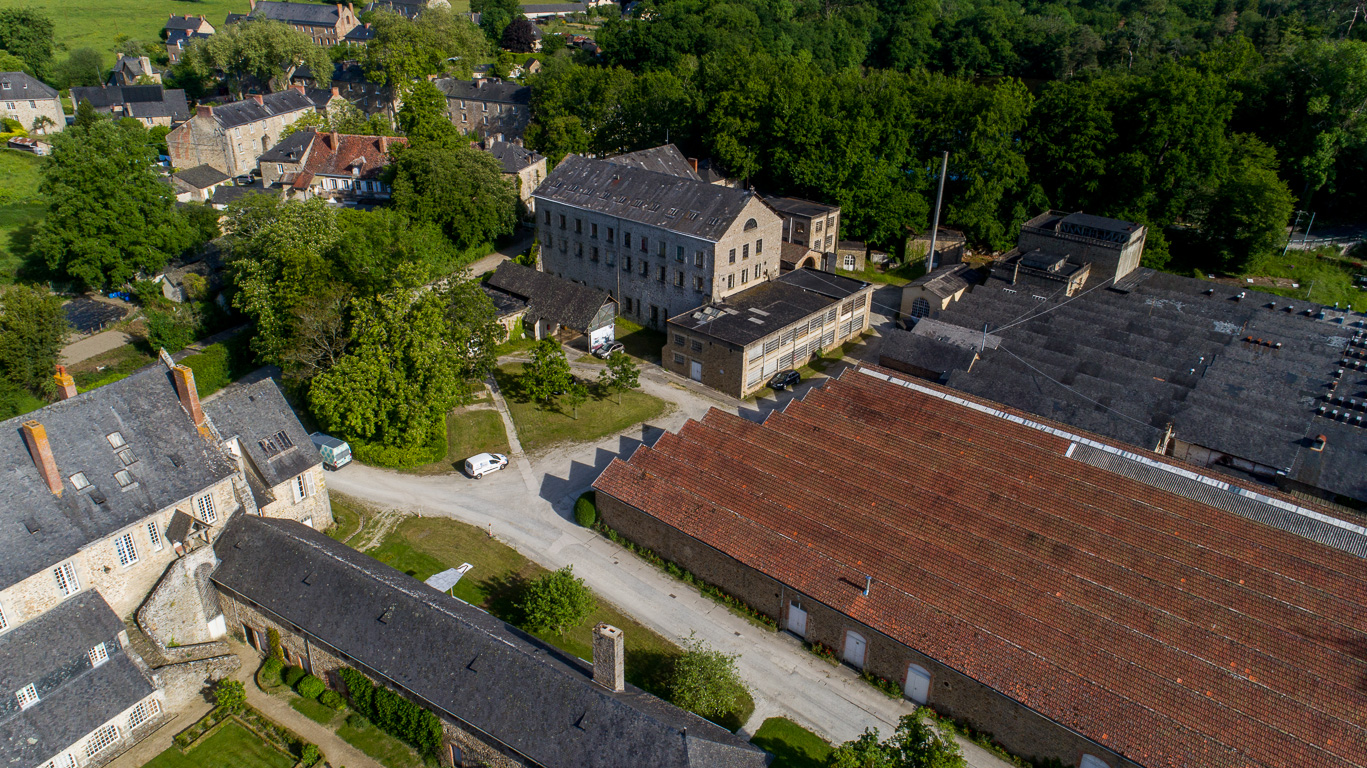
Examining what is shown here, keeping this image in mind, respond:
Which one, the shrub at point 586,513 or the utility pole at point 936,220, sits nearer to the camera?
the shrub at point 586,513

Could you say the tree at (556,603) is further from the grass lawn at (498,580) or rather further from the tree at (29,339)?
the tree at (29,339)

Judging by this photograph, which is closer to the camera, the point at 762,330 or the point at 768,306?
the point at 762,330

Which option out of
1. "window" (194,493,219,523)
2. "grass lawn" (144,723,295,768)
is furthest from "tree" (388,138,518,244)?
"grass lawn" (144,723,295,768)

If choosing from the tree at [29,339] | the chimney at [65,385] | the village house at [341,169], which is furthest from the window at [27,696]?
the village house at [341,169]

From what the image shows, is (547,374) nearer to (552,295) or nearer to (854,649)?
(552,295)

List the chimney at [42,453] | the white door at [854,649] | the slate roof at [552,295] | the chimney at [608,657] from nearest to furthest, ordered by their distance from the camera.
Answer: the chimney at [608,657]
the chimney at [42,453]
the white door at [854,649]
the slate roof at [552,295]

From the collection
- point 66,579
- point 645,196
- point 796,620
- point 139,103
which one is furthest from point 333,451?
point 139,103

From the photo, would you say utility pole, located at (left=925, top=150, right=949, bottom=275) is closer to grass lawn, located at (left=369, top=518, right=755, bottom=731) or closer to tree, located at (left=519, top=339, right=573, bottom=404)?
tree, located at (left=519, top=339, right=573, bottom=404)
